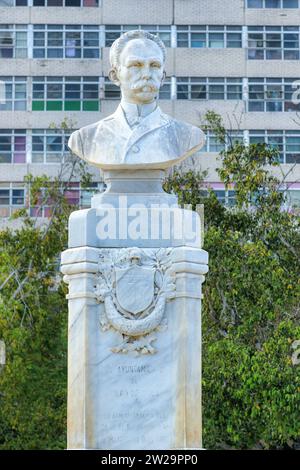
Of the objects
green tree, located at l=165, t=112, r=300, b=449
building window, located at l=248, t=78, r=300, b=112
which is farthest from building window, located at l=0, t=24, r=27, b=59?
green tree, located at l=165, t=112, r=300, b=449

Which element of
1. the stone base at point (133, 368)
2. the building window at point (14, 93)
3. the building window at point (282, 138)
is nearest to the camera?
the stone base at point (133, 368)

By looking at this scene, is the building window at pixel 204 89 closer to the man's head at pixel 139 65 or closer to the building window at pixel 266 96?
the building window at pixel 266 96

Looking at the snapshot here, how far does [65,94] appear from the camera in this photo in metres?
60.1

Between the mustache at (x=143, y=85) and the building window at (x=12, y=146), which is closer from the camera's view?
the mustache at (x=143, y=85)

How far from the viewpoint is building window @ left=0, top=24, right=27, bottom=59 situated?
198 feet

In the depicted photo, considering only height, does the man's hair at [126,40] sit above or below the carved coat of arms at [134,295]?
above

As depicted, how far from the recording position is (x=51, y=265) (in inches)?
1538

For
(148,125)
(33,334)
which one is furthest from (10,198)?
(148,125)

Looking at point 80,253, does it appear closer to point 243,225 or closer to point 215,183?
point 243,225

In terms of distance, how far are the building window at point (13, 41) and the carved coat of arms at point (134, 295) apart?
4176 centimetres

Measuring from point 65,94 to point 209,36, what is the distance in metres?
6.00

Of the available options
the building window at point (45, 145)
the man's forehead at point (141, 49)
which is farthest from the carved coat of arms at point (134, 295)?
the building window at point (45, 145)

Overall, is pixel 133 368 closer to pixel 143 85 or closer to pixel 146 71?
pixel 143 85

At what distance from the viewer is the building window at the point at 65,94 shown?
59.7 meters
